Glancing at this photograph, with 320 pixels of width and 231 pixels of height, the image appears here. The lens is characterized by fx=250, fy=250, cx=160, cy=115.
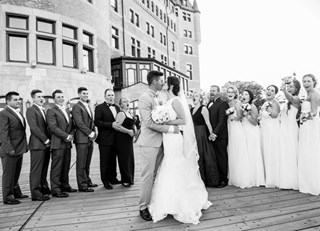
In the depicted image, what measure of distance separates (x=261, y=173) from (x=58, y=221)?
4.11 metres

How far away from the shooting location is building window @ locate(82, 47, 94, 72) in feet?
62.2

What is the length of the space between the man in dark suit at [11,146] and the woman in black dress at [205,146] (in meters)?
3.71

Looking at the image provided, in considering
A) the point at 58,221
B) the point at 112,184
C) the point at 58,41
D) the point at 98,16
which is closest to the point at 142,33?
the point at 98,16

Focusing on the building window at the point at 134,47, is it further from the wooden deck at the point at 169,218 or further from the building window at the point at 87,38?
the wooden deck at the point at 169,218

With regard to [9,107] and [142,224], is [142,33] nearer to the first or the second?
[9,107]

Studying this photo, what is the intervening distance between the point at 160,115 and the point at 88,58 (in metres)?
17.2

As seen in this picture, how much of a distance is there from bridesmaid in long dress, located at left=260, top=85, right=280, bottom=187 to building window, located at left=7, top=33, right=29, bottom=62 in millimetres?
Result: 14739

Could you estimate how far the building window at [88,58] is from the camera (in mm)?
18969

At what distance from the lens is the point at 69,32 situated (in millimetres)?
17344

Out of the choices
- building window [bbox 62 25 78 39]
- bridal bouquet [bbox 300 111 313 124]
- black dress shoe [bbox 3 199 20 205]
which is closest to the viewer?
bridal bouquet [bbox 300 111 313 124]

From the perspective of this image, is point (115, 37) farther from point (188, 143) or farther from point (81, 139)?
point (188, 143)

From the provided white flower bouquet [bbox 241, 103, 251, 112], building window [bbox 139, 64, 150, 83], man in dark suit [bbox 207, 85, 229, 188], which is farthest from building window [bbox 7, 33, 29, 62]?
white flower bouquet [bbox 241, 103, 251, 112]

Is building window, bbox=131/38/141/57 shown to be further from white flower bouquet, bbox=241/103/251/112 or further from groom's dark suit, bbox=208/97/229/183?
white flower bouquet, bbox=241/103/251/112

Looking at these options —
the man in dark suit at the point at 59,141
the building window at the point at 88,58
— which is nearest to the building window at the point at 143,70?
the building window at the point at 88,58
